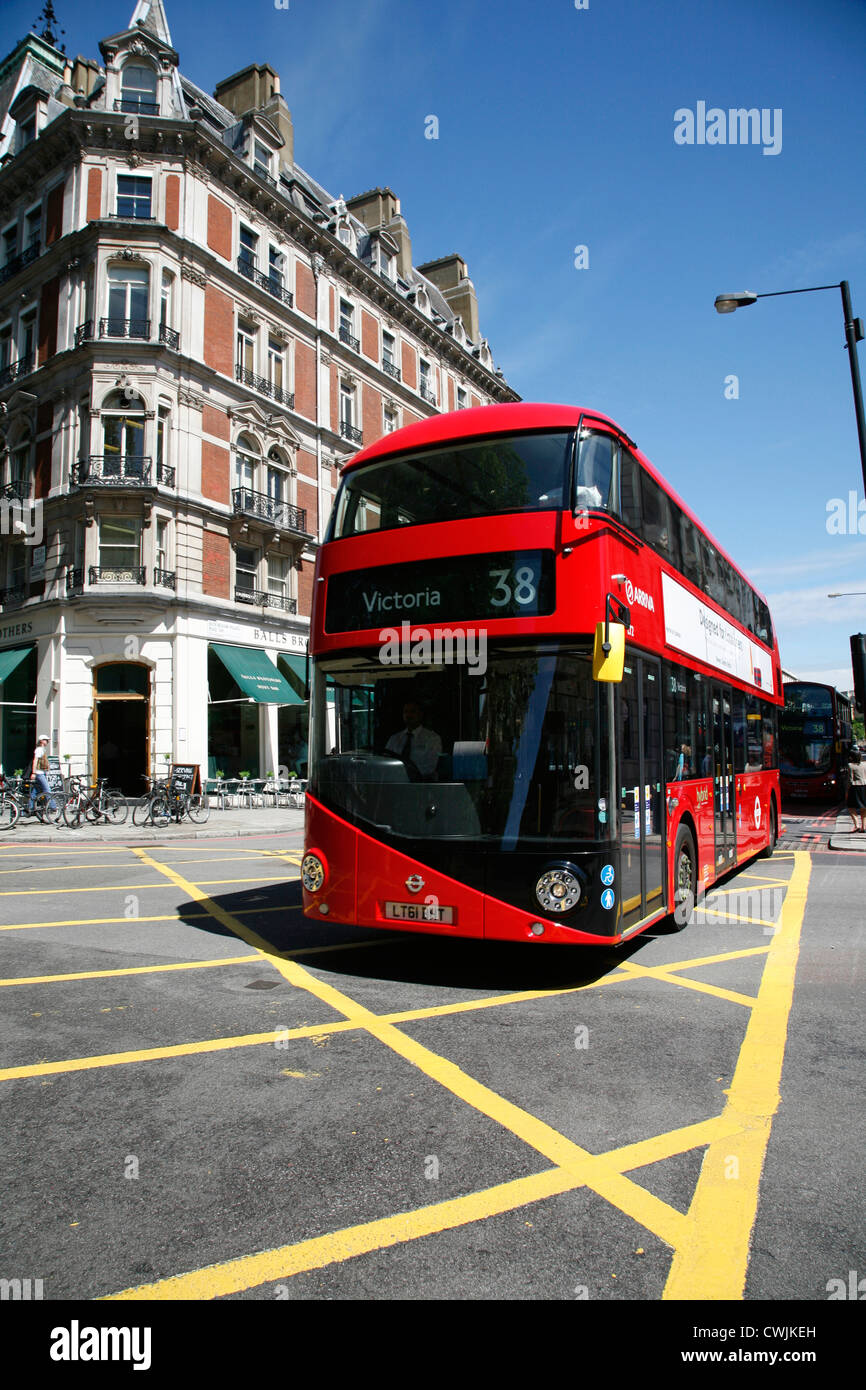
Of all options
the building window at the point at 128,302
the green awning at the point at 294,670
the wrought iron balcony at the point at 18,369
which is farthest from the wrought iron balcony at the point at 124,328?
the green awning at the point at 294,670

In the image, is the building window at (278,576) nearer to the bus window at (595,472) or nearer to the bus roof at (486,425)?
the bus roof at (486,425)

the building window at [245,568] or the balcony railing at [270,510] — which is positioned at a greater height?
the balcony railing at [270,510]

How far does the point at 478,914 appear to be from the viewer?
555 centimetres

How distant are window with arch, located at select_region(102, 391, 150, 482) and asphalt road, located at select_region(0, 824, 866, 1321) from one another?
19920 millimetres

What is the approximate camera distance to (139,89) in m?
25.6

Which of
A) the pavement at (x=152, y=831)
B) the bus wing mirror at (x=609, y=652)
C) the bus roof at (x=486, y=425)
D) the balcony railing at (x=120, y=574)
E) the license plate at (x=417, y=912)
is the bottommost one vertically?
the pavement at (x=152, y=831)

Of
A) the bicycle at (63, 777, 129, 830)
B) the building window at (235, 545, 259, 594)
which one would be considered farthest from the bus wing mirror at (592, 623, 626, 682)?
the building window at (235, 545, 259, 594)

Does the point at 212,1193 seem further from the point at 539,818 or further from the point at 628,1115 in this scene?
the point at 539,818

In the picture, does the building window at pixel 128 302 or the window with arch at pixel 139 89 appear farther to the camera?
the window with arch at pixel 139 89

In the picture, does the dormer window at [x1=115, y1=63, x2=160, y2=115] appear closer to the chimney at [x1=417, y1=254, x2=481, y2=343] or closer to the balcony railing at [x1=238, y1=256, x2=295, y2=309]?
the balcony railing at [x1=238, y1=256, x2=295, y2=309]

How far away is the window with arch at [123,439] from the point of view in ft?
78.7

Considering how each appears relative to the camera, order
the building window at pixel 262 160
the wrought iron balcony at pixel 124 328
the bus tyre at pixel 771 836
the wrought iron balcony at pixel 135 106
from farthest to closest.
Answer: the building window at pixel 262 160, the wrought iron balcony at pixel 135 106, the wrought iron balcony at pixel 124 328, the bus tyre at pixel 771 836

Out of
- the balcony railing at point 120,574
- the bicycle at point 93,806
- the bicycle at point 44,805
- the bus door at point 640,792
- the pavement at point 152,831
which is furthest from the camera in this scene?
the balcony railing at point 120,574

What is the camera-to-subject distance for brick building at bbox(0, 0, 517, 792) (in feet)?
79.1
